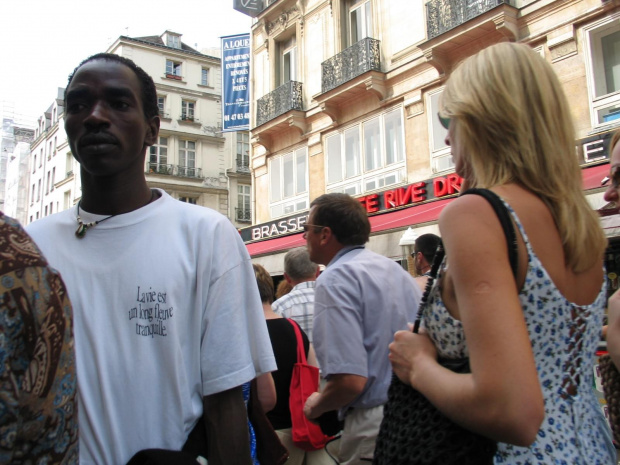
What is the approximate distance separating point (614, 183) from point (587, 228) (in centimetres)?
103

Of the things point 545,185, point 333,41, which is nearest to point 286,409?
point 545,185

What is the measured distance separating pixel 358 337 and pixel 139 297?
1.22 metres

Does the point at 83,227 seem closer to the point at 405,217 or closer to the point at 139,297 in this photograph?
the point at 139,297

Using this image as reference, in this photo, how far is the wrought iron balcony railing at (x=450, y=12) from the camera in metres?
11.0

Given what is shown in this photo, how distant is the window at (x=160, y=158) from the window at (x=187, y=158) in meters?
1.00

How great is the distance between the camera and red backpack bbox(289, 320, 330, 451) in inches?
114

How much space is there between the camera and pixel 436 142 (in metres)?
12.0

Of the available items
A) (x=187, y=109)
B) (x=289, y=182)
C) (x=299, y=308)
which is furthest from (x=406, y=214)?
(x=187, y=109)

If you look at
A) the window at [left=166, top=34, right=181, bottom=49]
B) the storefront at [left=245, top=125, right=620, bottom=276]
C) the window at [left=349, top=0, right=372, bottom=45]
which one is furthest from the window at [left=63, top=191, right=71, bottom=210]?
the window at [left=349, top=0, right=372, bottom=45]

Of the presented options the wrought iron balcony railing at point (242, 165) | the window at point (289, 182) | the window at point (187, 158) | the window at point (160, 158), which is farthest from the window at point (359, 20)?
the wrought iron balcony railing at point (242, 165)

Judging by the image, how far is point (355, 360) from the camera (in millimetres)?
2299

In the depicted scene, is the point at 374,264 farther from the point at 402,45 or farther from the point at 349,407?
the point at 402,45

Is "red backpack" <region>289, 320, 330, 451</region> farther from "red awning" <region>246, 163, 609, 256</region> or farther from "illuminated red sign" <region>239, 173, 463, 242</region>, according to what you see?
"illuminated red sign" <region>239, 173, 463, 242</region>

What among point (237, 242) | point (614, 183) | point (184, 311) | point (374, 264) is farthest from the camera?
Answer: point (374, 264)
